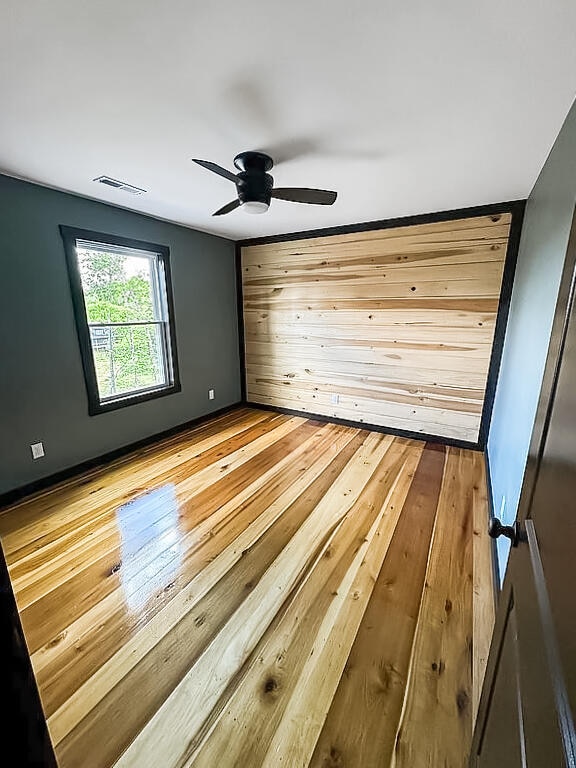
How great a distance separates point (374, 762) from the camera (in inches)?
42.5

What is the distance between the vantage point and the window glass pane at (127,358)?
3066 millimetres

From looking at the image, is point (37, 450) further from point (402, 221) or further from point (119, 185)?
point (402, 221)

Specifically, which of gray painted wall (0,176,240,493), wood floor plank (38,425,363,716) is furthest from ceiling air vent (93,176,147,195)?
wood floor plank (38,425,363,716)

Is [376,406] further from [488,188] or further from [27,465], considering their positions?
[27,465]

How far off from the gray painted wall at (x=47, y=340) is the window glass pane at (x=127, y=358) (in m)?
0.21

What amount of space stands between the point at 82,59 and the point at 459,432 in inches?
148

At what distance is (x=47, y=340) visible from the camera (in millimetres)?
2621

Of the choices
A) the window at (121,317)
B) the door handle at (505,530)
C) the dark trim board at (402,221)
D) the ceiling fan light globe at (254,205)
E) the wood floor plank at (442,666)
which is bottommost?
the wood floor plank at (442,666)

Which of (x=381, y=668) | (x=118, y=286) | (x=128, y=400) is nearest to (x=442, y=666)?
(x=381, y=668)

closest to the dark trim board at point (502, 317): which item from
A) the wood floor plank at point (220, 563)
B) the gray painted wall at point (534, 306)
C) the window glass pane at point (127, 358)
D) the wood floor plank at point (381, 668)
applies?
the gray painted wall at point (534, 306)

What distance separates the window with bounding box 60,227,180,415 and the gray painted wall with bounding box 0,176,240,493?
9cm

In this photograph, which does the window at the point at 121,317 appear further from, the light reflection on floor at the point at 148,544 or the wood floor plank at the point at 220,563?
the wood floor plank at the point at 220,563

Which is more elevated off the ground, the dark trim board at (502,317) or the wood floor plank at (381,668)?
the dark trim board at (502,317)

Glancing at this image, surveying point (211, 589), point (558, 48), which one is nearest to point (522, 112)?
point (558, 48)
